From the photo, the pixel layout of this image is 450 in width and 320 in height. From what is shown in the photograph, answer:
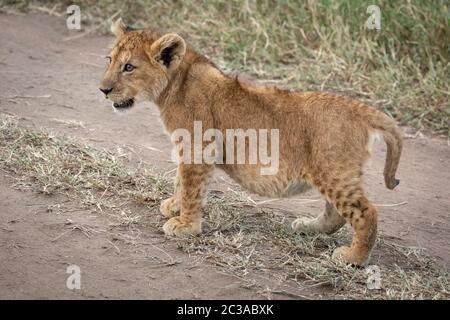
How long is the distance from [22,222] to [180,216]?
1029 mm

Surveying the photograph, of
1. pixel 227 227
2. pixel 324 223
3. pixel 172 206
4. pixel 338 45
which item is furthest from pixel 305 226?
pixel 338 45

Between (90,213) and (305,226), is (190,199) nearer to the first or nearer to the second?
(90,213)

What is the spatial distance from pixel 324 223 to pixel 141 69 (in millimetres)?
1634

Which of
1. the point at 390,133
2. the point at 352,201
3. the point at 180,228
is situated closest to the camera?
the point at 352,201

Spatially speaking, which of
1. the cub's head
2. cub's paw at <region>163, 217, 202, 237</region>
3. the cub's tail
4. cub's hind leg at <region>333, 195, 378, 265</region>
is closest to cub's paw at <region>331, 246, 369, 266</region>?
cub's hind leg at <region>333, 195, 378, 265</region>

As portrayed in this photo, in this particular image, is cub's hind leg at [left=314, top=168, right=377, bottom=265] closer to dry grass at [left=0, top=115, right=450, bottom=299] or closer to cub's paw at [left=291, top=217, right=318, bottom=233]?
dry grass at [left=0, top=115, right=450, bottom=299]

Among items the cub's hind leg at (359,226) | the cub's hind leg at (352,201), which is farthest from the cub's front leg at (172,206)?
the cub's hind leg at (359,226)

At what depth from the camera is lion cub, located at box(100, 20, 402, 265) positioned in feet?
16.3

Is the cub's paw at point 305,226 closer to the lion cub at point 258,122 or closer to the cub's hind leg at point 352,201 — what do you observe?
the lion cub at point 258,122

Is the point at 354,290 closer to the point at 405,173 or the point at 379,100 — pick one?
the point at 405,173

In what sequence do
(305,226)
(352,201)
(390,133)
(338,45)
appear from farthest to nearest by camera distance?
(338,45) → (305,226) → (390,133) → (352,201)

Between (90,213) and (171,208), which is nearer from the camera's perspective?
(90,213)

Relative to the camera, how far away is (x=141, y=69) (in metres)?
5.22

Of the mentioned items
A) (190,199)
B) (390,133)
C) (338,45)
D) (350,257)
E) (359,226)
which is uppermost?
(338,45)
